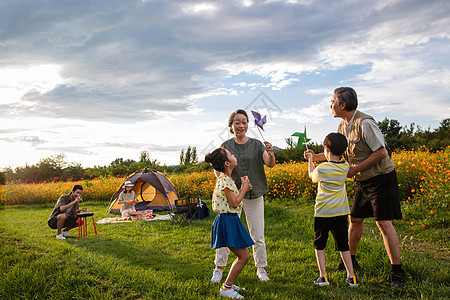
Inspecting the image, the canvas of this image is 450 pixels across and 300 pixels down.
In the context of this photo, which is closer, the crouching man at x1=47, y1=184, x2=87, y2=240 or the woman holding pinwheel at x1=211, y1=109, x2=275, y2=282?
the woman holding pinwheel at x1=211, y1=109, x2=275, y2=282

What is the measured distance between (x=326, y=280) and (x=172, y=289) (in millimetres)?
1733

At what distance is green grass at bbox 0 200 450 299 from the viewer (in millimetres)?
3459

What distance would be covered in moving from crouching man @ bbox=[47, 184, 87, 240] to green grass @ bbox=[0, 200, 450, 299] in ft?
2.98

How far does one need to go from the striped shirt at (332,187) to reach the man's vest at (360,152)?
29cm

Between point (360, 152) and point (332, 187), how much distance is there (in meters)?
0.55

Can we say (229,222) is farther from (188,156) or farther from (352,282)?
(188,156)

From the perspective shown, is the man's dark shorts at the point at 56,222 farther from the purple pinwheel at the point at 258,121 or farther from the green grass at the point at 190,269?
the purple pinwheel at the point at 258,121

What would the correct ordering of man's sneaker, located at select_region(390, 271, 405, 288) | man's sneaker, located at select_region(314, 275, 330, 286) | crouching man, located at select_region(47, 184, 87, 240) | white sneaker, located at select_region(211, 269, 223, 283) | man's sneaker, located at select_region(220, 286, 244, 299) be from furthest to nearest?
1. crouching man, located at select_region(47, 184, 87, 240)
2. white sneaker, located at select_region(211, 269, 223, 283)
3. man's sneaker, located at select_region(314, 275, 330, 286)
4. man's sneaker, located at select_region(390, 271, 405, 288)
5. man's sneaker, located at select_region(220, 286, 244, 299)

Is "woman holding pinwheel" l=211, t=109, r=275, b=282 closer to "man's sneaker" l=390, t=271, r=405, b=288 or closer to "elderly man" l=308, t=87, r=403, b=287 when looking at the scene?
"elderly man" l=308, t=87, r=403, b=287

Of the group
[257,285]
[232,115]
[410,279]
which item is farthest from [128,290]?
[410,279]

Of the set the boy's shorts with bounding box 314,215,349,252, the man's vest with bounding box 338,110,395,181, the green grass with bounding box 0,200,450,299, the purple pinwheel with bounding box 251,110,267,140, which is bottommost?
the green grass with bounding box 0,200,450,299

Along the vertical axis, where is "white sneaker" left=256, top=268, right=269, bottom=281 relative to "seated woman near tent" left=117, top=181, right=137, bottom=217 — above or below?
below

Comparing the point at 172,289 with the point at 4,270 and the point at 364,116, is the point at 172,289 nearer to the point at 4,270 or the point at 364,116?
the point at 4,270

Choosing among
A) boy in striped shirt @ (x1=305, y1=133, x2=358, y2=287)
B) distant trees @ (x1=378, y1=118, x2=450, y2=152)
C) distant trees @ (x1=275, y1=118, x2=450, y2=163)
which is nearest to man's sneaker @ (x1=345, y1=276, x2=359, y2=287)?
boy in striped shirt @ (x1=305, y1=133, x2=358, y2=287)
